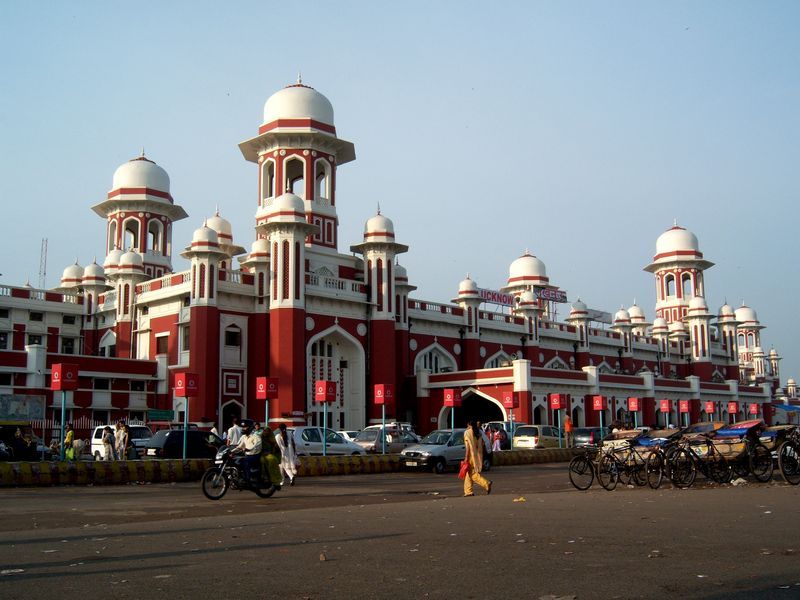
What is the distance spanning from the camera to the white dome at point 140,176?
4866 centimetres


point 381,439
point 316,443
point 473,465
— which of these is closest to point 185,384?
point 316,443

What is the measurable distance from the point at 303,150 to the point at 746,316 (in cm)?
7323

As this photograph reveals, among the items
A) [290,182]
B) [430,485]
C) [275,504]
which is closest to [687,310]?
[290,182]

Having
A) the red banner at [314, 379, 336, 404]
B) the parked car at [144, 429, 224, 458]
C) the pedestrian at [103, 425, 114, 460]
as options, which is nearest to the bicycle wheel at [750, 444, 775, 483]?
the parked car at [144, 429, 224, 458]

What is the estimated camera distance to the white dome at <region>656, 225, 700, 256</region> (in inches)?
2687

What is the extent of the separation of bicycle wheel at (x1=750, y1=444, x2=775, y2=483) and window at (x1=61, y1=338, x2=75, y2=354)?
3725cm

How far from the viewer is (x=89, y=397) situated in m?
36.4

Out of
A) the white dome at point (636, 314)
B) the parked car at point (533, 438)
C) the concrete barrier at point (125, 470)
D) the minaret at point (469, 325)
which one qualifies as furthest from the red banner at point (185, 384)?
the white dome at point (636, 314)

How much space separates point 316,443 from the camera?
2625 centimetres

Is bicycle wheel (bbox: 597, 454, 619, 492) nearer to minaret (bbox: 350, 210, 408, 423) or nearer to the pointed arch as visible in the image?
minaret (bbox: 350, 210, 408, 423)

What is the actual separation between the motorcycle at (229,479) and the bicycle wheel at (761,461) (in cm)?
922

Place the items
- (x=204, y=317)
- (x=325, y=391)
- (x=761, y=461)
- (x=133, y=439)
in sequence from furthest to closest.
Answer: (x=204, y=317) → (x=133, y=439) → (x=325, y=391) → (x=761, y=461)

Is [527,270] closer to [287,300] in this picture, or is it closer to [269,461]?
[287,300]

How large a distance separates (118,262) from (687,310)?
45.0m
